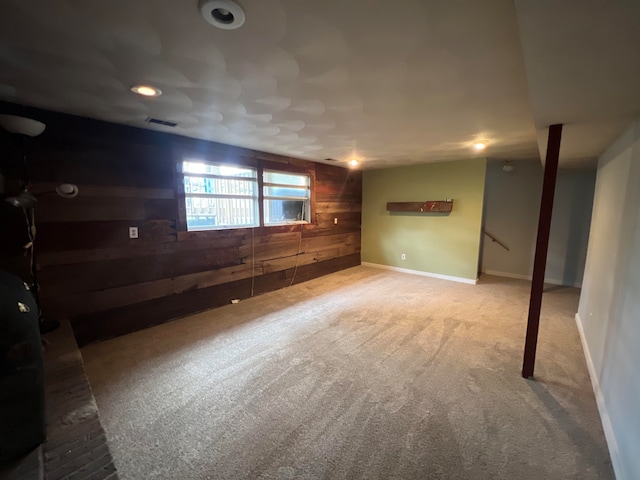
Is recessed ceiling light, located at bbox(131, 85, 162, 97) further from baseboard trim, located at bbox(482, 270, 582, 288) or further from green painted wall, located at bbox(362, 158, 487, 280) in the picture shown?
baseboard trim, located at bbox(482, 270, 582, 288)

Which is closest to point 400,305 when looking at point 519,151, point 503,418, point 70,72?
point 503,418

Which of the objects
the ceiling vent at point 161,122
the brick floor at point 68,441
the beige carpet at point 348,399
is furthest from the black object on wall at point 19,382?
the ceiling vent at point 161,122

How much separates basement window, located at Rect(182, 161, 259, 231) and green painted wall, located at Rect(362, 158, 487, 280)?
9.43 feet

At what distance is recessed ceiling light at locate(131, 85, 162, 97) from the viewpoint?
6.22 ft

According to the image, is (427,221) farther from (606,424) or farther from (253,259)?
(606,424)

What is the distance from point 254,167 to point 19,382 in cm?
323

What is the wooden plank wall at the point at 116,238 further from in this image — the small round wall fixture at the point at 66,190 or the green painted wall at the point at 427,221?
the green painted wall at the point at 427,221

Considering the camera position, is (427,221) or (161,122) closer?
(161,122)

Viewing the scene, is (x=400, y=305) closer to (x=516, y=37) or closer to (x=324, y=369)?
(x=324, y=369)

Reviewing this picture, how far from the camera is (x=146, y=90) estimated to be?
1946 millimetres

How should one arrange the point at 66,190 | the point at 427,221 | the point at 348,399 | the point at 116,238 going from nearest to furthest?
1. the point at 348,399
2. the point at 66,190
3. the point at 116,238
4. the point at 427,221

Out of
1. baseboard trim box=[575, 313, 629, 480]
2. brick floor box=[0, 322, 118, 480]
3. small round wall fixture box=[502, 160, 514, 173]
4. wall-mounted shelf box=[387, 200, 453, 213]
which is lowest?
baseboard trim box=[575, 313, 629, 480]

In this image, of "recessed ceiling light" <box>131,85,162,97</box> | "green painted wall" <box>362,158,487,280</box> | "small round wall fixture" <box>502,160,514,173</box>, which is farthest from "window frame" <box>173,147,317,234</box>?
"small round wall fixture" <box>502,160,514,173</box>

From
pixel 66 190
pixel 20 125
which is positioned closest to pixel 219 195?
pixel 66 190
